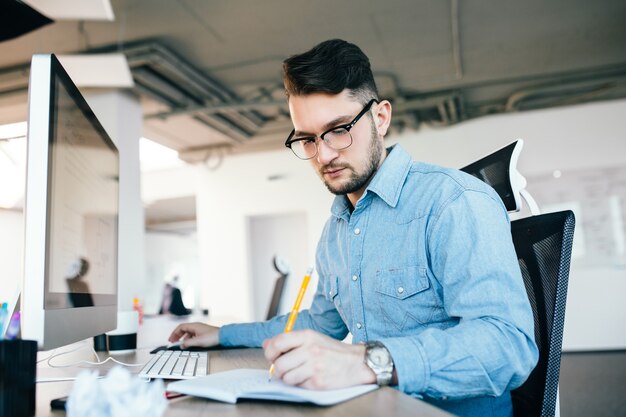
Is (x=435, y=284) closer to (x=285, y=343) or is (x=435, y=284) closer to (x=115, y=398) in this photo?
(x=285, y=343)

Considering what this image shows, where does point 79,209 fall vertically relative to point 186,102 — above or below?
below

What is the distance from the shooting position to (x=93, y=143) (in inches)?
51.6

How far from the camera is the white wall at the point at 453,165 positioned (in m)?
6.75

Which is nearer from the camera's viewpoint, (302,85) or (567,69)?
(302,85)

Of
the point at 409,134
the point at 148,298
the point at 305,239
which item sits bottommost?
the point at 148,298

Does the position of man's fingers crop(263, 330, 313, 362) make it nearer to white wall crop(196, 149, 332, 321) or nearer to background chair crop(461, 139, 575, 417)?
background chair crop(461, 139, 575, 417)

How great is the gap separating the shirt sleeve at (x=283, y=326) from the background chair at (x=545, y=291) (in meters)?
0.52

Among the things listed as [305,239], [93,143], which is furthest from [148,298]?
[93,143]

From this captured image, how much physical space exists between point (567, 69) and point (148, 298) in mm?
11813

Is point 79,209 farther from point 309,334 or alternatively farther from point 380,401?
point 380,401

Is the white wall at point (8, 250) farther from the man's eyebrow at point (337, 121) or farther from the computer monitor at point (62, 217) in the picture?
the man's eyebrow at point (337, 121)

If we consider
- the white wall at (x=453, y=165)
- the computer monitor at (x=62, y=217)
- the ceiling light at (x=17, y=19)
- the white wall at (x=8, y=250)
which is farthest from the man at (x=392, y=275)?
the white wall at (x=453, y=165)

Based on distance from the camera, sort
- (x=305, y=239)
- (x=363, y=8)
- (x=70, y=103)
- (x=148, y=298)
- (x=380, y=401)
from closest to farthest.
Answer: (x=380, y=401)
(x=70, y=103)
(x=363, y=8)
(x=305, y=239)
(x=148, y=298)

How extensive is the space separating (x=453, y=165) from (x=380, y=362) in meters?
6.98
